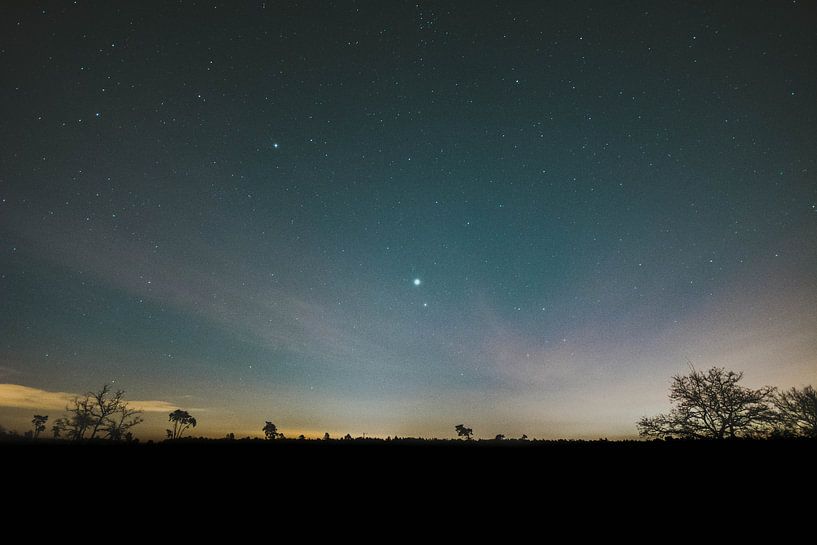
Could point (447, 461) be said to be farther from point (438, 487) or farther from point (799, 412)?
point (799, 412)

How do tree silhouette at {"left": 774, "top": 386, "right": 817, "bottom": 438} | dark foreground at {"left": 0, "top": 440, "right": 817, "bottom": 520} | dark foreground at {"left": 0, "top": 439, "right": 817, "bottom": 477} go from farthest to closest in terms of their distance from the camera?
tree silhouette at {"left": 774, "top": 386, "right": 817, "bottom": 438}
dark foreground at {"left": 0, "top": 439, "right": 817, "bottom": 477}
dark foreground at {"left": 0, "top": 440, "right": 817, "bottom": 520}

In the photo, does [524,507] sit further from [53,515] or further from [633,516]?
[53,515]

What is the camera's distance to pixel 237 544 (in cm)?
535

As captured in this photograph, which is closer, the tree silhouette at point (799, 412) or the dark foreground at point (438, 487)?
the dark foreground at point (438, 487)

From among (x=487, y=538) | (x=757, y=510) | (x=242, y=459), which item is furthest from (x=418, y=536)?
(x=242, y=459)

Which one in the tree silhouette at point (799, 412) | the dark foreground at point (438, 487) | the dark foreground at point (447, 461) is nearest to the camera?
the dark foreground at point (438, 487)

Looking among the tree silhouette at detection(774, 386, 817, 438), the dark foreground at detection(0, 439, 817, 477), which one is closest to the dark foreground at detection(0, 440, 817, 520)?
the dark foreground at detection(0, 439, 817, 477)

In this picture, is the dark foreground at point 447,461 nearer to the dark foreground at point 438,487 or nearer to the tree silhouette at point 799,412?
the dark foreground at point 438,487

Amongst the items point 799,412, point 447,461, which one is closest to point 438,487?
point 447,461

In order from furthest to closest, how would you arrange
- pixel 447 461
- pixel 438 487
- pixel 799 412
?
pixel 799 412, pixel 447 461, pixel 438 487

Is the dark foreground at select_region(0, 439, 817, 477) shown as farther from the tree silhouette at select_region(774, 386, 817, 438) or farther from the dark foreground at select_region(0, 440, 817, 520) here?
the tree silhouette at select_region(774, 386, 817, 438)

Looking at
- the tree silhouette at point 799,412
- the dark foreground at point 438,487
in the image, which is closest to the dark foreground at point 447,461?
the dark foreground at point 438,487

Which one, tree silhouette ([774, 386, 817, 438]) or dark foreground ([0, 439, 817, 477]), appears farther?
tree silhouette ([774, 386, 817, 438])

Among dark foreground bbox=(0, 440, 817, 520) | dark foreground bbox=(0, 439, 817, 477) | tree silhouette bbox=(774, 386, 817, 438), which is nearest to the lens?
dark foreground bbox=(0, 440, 817, 520)
